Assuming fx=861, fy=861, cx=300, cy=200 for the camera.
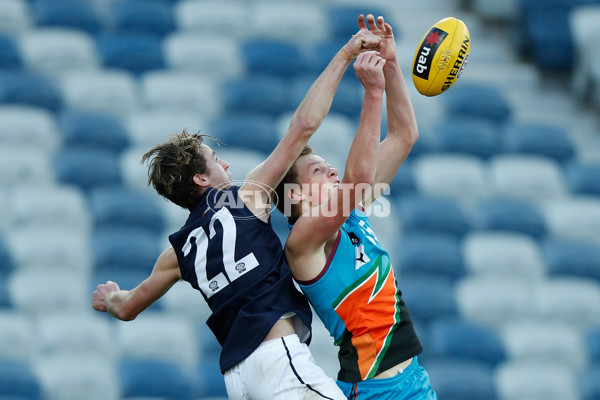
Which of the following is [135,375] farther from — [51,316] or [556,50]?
[556,50]

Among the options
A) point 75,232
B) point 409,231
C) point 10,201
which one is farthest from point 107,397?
point 409,231

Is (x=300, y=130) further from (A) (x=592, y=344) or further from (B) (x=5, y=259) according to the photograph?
(A) (x=592, y=344)

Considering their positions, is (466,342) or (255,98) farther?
(255,98)

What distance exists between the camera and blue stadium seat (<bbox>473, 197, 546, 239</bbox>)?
754cm

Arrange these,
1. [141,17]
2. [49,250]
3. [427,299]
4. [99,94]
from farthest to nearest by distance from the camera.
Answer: [141,17] → [99,94] → [427,299] → [49,250]

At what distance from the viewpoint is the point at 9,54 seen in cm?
779

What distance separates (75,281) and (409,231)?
9.00 feet

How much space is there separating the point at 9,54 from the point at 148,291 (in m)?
4.88

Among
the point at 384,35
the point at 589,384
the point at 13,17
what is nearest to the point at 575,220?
the point at 589,384

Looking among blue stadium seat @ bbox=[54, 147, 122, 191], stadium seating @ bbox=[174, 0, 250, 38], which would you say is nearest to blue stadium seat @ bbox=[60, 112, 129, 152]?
blue stadium seat @ bbox=[54, 147, 122, 191]

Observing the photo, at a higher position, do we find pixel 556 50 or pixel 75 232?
pixel 556 50

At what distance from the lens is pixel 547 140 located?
8281mm

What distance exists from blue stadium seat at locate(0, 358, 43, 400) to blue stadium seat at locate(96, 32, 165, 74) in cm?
322

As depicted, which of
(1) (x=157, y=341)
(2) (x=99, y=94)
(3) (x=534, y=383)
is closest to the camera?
(1) (x=157, y=341)
